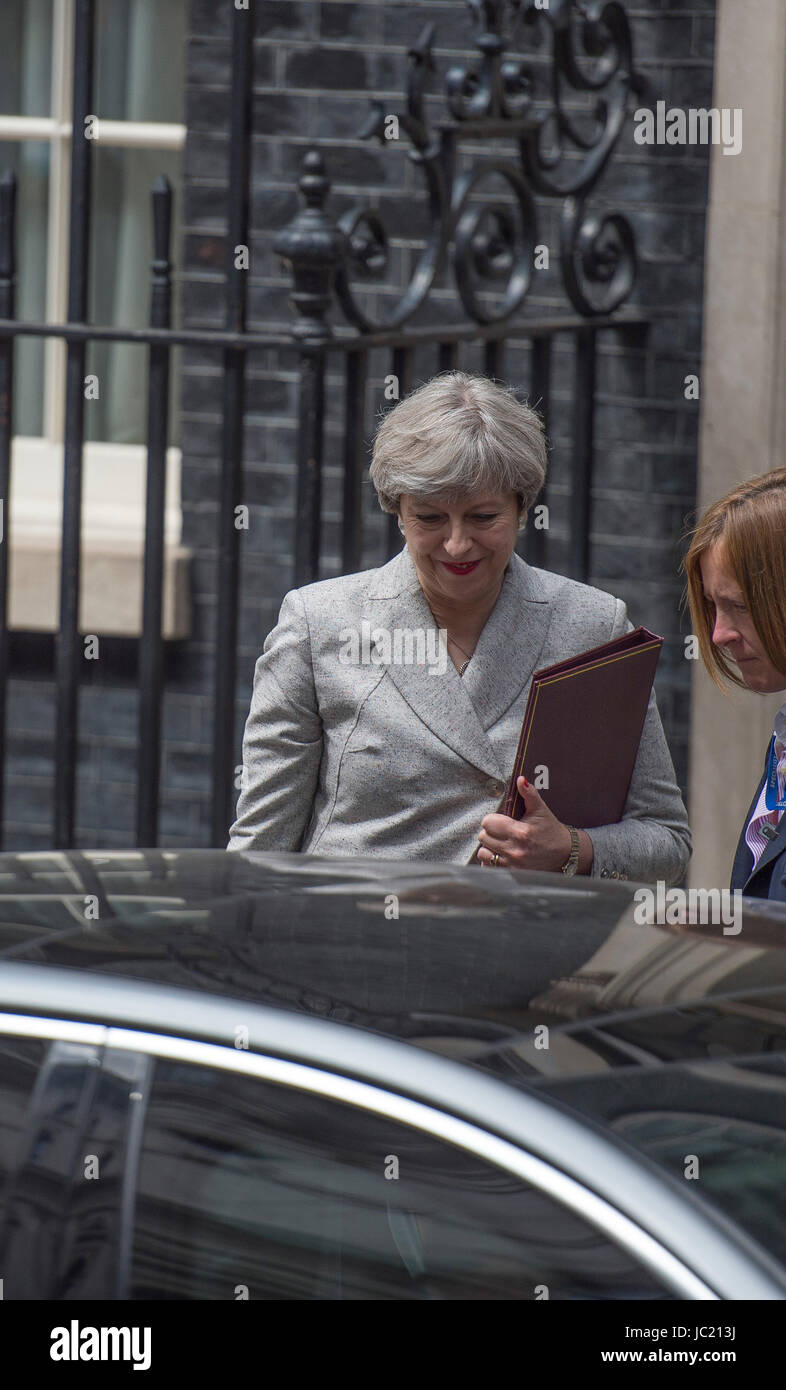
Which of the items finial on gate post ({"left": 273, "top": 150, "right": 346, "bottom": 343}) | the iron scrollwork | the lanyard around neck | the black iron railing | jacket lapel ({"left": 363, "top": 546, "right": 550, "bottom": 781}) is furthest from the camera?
the iron scrollwork

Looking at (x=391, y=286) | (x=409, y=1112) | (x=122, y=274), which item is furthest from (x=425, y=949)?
(x=122, y=274)

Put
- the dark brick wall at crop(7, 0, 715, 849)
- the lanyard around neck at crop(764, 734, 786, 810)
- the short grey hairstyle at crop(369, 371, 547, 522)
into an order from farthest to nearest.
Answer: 1. the dark brick wall at crop(7, 0, 715, 849)
2. the short grey hairstyle at crop(369, 371, 547, 522)
3. the lanyard around neck at crop(764, 734, 786, 810)

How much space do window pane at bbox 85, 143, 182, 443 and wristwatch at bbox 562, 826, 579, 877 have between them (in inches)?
135

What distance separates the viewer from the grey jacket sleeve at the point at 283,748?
2902 millimetres

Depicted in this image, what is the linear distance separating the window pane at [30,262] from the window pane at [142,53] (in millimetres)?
331

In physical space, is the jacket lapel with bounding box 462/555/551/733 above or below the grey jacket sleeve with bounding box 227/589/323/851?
above

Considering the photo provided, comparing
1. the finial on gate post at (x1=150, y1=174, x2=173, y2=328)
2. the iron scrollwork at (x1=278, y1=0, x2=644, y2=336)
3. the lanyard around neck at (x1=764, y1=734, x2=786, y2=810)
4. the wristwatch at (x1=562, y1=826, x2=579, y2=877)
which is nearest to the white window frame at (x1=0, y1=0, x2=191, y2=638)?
the iron scrollwork at (x1=278, y1=0, x2=644, y2=336)

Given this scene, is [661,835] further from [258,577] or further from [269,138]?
[269,138]

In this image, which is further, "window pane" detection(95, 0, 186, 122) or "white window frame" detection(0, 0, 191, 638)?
"window pane" detection(95, 0, 186, 122)

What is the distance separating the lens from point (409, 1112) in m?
1.58

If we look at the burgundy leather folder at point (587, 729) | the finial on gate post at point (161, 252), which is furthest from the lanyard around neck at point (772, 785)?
the finial on gate post at point (161, 252)

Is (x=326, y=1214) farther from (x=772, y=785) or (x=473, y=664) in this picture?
(x=473, y=664)

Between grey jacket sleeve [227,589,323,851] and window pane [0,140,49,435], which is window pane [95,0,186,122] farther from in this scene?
grey jacket sleeve [227,589,323,851]

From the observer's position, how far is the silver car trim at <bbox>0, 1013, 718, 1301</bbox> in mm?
1479
